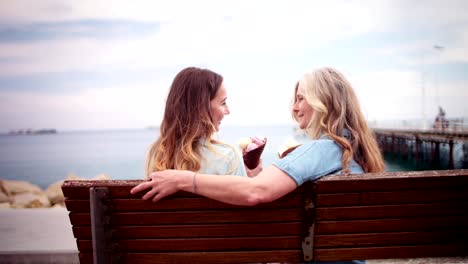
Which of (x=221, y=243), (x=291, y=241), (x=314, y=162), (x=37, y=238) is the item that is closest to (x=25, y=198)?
(x=37, y=238)

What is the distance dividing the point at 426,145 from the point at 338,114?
43887mm

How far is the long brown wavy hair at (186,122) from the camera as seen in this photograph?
2.25m

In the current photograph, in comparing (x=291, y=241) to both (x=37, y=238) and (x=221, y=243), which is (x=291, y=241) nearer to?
(x=221, y=243)

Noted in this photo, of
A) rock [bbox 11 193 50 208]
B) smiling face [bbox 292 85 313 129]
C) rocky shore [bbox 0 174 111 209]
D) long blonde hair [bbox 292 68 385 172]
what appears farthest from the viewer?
rocky shore [bbox 0 174 111 209]

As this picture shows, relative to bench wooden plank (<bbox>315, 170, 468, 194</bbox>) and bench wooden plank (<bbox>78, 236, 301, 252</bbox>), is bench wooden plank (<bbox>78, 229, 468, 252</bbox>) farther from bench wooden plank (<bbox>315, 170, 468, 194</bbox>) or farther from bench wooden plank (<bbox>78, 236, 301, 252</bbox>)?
bench wooden plank (<bbox>315, 170, 468, 194</bbox>)

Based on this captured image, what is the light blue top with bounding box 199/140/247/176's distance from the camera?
7.36 ft

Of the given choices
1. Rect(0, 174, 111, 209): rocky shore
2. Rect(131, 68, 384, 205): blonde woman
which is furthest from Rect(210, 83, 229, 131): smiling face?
Rect(0, 174, 111, 209): rocky shore

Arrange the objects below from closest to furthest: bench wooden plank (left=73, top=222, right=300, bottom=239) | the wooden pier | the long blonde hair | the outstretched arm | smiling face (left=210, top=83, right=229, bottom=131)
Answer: the outstretched arm
bench wooden plank (left=73, top=222, right=300, bottom=239)
the long blonde hair
smiling face (left=210, top=83, right=229, bottom=131)
the wooden pier

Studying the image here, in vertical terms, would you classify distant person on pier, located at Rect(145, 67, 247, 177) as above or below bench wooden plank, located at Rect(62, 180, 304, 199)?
above

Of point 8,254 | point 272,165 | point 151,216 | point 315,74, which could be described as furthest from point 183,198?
point 8,254

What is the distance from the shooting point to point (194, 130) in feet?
7.58

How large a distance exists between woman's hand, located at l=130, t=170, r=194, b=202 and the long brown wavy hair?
38 centimetres

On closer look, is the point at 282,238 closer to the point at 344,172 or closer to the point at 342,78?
the point at 344,172

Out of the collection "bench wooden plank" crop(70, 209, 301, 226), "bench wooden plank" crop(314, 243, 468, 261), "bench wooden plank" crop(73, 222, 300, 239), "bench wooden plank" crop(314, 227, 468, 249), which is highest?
"bench wooden plank" crop(70, 209, 301, 226)
